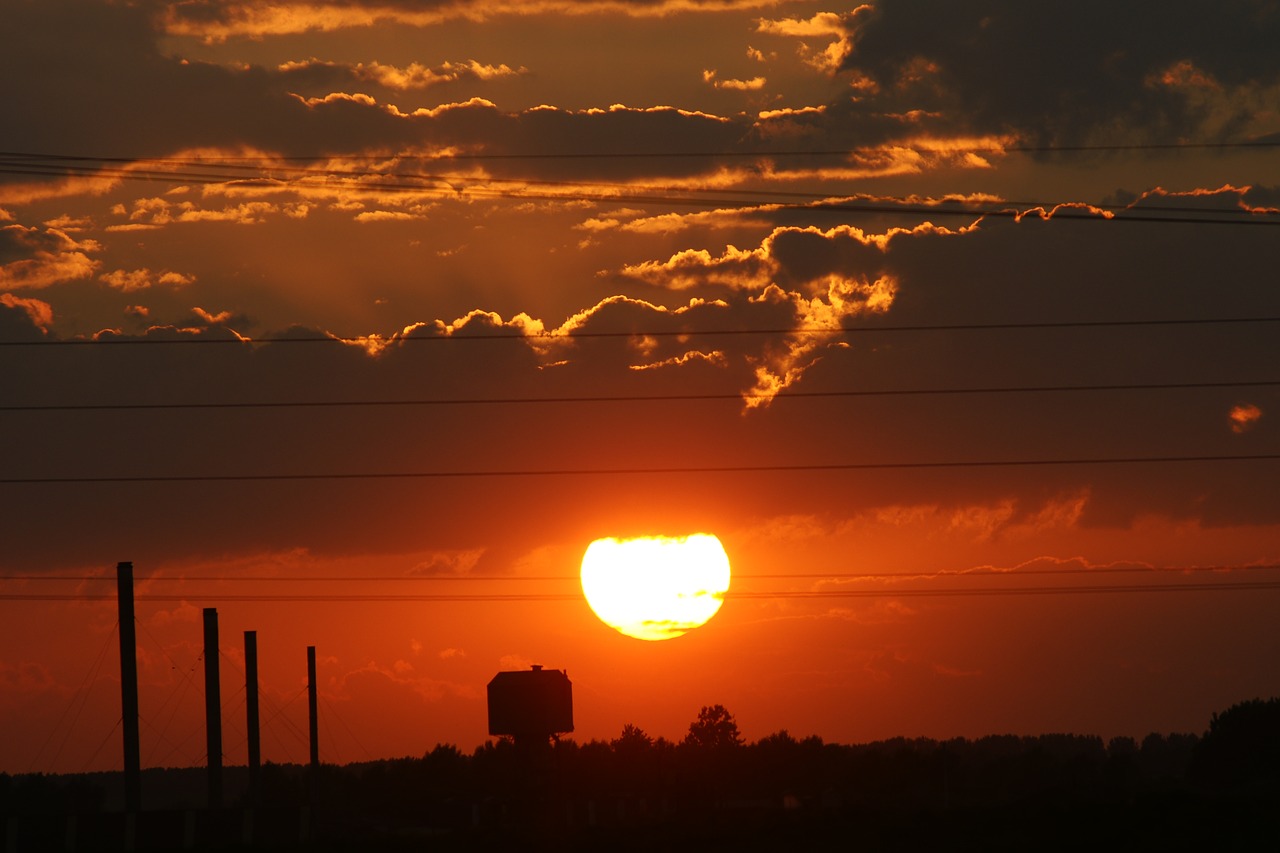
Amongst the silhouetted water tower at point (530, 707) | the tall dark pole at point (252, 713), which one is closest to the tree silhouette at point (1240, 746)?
the silhouetted water tower at point (530, 707)

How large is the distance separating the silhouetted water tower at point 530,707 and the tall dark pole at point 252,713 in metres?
20.2

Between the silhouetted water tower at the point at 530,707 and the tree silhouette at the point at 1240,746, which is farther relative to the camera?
the tree silhouette at the point at 1240,746

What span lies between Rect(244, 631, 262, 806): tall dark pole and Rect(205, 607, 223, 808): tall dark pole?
5163 millimetres

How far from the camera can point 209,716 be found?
82312 millimetres

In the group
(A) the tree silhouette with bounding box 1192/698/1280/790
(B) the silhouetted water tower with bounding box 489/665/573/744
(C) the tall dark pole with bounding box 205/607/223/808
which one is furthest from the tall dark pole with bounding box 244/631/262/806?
(A) the tree silhouette with bounding box 1192/698/1280/790

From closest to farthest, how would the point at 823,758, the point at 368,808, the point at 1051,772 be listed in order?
the point at 368,808 < the point at 1051,772 < the point at 823,758

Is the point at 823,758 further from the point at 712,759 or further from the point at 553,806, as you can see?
the point at 553,806

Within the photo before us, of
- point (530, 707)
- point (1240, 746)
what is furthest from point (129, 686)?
point (1240, 746)

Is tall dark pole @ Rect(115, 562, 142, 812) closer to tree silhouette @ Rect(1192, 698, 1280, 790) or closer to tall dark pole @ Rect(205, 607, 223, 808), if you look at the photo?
tall dark pole @ Rect(205, 607, 223, 808)

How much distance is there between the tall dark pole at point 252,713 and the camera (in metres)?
89.1

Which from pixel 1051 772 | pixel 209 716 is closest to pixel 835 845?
pixel 209 716

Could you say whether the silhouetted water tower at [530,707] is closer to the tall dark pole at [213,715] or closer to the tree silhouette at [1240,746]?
the tall dark pole at [213,715]

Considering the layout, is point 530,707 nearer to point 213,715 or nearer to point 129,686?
point 213,715

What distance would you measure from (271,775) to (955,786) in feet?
211
